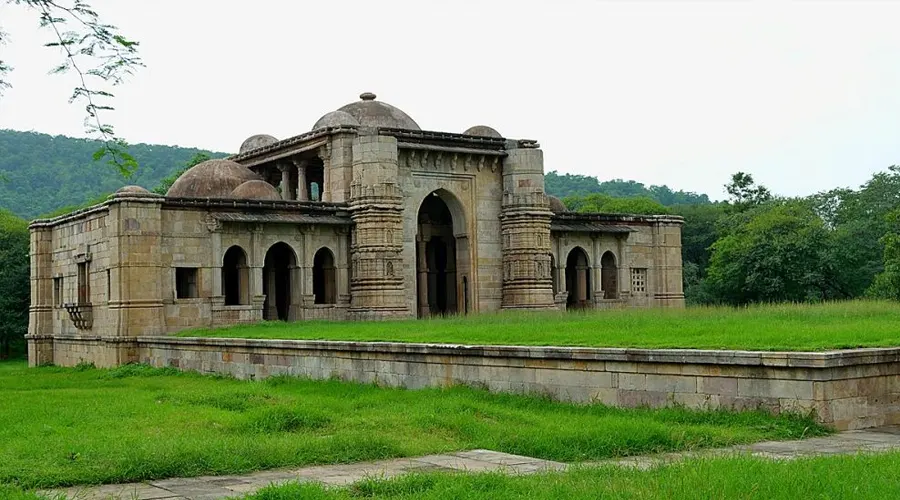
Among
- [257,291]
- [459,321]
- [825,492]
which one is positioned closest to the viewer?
[825,492]

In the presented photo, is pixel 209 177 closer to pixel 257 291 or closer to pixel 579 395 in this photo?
pixel 257 291

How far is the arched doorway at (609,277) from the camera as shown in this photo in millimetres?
39188

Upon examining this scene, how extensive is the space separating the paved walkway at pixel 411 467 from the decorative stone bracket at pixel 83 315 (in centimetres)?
2207

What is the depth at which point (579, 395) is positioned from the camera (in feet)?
48.2

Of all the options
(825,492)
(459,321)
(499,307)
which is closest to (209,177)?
(499,307)

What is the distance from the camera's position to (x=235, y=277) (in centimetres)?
3259

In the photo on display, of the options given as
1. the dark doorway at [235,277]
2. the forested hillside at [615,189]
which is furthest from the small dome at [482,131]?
the forested hillside at [615,189]

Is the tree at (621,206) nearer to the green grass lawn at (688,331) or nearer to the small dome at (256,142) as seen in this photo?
the small dome at (256,142)

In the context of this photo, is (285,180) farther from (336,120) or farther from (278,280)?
(278,280)

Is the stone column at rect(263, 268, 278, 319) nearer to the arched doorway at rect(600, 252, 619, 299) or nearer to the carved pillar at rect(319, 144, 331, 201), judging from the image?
the carved pillar at rect(319, 144, 331, 201)

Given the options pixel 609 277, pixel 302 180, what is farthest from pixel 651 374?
pixel 609 277

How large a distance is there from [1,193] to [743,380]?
8161 cm

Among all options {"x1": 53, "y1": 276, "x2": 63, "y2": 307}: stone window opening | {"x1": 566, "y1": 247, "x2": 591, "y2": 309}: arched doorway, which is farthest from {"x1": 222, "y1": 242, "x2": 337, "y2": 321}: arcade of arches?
{"x1": 566, "y1": 247, "x2": 591, "y2": 309}: arched doorway

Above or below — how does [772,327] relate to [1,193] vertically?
below
